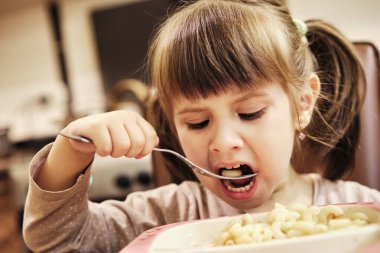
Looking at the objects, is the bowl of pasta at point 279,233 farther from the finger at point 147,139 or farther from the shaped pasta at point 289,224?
the finger at point 147,139

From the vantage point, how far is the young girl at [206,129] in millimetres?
588

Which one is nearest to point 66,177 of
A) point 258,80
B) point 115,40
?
point 258,80

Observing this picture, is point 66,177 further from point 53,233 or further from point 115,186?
point 115,186

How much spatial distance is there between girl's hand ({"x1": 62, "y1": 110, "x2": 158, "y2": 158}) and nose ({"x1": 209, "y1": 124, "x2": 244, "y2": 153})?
0.09m

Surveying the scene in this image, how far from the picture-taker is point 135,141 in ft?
1.74

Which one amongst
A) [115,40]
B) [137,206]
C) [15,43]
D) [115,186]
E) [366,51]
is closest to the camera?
[137,206]

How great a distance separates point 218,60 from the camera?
0.60 metres

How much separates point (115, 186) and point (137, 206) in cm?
78

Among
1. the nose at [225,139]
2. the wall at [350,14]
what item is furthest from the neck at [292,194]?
the wall at [350,14]

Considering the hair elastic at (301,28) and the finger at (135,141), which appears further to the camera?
the hair elastic at (301,28)

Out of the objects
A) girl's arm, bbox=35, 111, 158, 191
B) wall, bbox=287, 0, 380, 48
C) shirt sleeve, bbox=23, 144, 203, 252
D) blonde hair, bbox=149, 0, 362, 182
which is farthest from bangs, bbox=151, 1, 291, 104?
wall, bbox=287, 0, 380, 48

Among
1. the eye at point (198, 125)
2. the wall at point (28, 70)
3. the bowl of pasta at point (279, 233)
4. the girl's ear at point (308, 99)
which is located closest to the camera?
the bowl of pasta at point (279, 233)

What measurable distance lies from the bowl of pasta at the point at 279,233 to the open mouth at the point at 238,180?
170 millimetres

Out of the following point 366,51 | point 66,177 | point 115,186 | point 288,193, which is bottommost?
point 115,186
